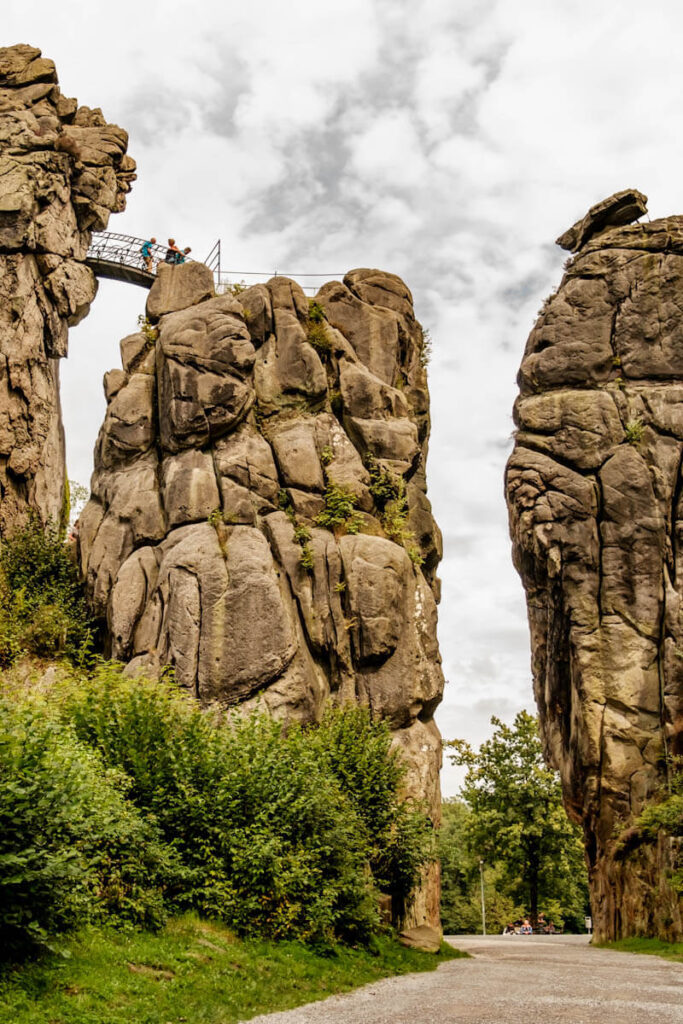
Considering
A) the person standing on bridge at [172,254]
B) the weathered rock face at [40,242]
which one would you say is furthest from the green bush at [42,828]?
the person standing on bridge at [172,254]

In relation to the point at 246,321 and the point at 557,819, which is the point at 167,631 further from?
the point at 557,819

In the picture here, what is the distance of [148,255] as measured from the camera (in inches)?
1833

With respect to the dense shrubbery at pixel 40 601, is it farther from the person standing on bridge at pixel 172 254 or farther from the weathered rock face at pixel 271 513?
the person standing on bridge at pixel 172 254

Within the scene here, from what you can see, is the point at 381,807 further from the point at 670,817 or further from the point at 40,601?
the point at 40,601

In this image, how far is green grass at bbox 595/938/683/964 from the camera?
26730 mm

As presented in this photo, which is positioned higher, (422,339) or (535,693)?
(422,339)

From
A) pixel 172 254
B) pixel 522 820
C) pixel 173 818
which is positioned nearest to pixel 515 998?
pixel 173 818

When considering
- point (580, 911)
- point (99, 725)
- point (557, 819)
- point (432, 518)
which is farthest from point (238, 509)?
point (580, 911)

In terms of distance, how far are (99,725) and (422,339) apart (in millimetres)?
26199

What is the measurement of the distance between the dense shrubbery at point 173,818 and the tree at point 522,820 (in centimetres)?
3783

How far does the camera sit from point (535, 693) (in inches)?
1647

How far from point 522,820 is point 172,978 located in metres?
48.1

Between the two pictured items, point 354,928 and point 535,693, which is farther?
point 535,693

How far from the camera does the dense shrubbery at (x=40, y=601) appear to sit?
29719 mm
